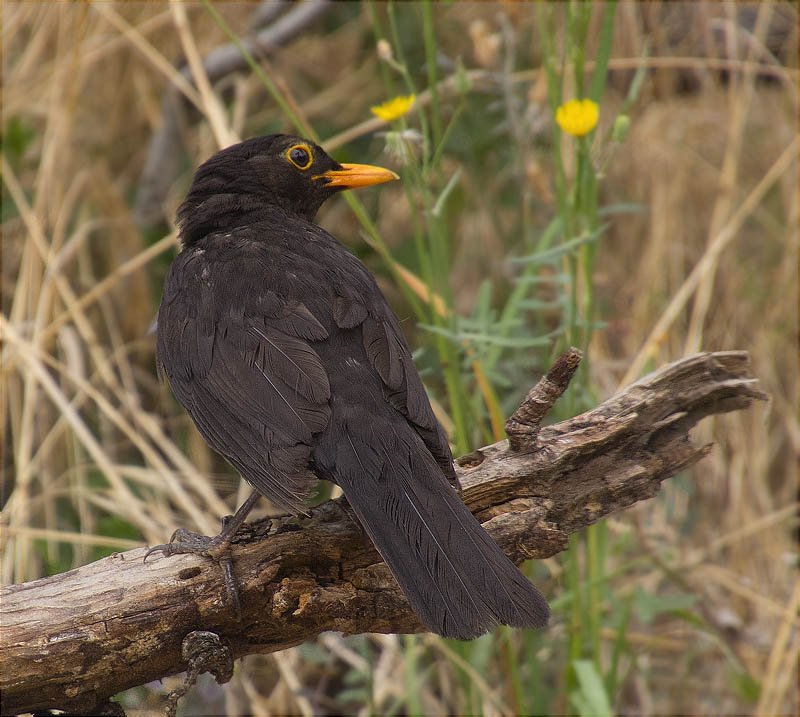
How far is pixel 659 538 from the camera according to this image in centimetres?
362

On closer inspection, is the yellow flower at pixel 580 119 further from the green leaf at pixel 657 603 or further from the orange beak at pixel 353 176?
the green leaf at pixel 657 603

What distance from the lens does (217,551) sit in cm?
225

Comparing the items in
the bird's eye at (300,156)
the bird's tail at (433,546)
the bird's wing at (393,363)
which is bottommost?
the bird's tail at (433,546)

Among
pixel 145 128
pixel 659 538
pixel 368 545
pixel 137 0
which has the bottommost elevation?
pixel 659 538

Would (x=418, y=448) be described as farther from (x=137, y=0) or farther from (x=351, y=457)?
(x=137, y=0)

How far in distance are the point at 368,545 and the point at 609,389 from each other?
1857 millimetres

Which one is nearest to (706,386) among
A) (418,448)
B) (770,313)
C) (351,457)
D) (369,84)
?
(418,448)

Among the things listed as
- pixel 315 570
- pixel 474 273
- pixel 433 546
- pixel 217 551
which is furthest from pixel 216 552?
pixel 474 273

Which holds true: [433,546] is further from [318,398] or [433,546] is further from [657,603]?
[657,603]

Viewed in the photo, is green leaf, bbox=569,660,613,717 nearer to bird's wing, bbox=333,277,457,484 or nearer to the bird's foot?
bird's wing, bbox=333,277,457,484

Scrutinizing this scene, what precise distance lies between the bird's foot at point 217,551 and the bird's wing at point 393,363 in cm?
55

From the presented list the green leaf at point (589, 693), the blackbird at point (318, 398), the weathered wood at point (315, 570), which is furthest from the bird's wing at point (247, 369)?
the green leaf at point (589, 693)

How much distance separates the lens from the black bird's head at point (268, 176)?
3051 mm

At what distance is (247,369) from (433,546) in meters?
0.70
